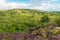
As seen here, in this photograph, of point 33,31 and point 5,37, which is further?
point 33,31

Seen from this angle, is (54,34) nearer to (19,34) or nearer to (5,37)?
(19,34)

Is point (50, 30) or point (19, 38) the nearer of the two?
point (19, 38)

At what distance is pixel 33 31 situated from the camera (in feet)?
26.5

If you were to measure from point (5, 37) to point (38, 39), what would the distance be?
118cm

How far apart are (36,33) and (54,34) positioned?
2.19 feet

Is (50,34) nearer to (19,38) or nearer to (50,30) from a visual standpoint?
(50,30)

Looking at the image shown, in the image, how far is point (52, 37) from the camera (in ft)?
24.1

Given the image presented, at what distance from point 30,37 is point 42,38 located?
0.54m

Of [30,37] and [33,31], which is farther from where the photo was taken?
[33,31]

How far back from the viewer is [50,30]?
308 inches

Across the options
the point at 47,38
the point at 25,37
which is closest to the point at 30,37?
the point at 25,37

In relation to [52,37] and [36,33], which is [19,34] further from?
[52,37]

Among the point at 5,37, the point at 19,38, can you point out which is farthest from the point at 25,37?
the point at 5,37

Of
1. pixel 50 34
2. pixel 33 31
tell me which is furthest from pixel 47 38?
pixel 33 31
